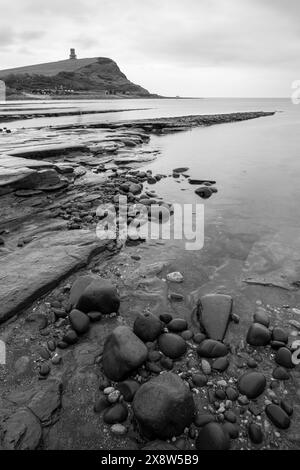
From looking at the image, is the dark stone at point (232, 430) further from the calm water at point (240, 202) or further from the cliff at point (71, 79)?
the cliff at point (71, 79)

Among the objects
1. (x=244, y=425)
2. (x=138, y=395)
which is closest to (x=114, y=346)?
(x=138, y=395)

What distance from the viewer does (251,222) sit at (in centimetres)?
782

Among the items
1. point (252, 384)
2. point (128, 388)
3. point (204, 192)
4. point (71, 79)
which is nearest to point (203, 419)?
point (252, 384)

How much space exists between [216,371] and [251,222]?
5.08 meters

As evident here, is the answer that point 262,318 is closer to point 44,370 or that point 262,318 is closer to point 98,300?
point 98,300

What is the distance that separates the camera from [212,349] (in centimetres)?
358

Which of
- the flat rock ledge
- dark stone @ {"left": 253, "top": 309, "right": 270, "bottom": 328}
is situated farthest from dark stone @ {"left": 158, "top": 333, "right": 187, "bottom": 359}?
the flat rock ledge

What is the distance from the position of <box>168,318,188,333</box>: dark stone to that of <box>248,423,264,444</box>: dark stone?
1.37 meters

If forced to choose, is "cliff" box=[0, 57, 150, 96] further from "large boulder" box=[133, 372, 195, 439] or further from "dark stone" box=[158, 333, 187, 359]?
"large boulder" box=[133, 372, 195, 439]

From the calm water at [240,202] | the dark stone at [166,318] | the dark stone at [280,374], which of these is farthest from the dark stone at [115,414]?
the calm water at [240,202]

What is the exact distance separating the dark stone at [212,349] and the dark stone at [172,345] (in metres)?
0.19

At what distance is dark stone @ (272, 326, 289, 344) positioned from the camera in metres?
3.74
